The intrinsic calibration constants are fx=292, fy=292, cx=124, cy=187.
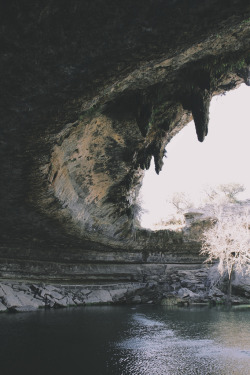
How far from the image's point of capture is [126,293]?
1933 cm

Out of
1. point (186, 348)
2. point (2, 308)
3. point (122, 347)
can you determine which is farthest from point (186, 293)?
point (122, 347)

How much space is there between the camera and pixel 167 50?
475cm

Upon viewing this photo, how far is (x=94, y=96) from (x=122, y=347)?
5.58 meters

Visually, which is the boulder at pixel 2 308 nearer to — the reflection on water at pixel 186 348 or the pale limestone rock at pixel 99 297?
the pale limestone rock at pixel 99 297

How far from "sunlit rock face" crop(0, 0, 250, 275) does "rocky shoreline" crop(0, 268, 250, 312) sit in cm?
203

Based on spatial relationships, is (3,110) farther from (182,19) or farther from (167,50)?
(182,19)

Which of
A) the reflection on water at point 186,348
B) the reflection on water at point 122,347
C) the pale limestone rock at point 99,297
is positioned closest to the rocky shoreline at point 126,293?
the pale limestone rock at point 99,297

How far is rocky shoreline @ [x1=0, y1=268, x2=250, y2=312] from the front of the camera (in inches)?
555

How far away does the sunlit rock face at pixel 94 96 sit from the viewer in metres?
3.81

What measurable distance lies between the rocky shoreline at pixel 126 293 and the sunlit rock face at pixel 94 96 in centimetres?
203

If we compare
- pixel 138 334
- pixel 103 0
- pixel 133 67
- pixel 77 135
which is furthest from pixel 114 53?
pixel 138 334

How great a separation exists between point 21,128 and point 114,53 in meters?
2.73

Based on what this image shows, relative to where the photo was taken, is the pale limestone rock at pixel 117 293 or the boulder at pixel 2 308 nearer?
the boulder at pixel 2 308

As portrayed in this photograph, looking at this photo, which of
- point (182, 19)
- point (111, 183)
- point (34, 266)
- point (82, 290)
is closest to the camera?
point (182, 19)
